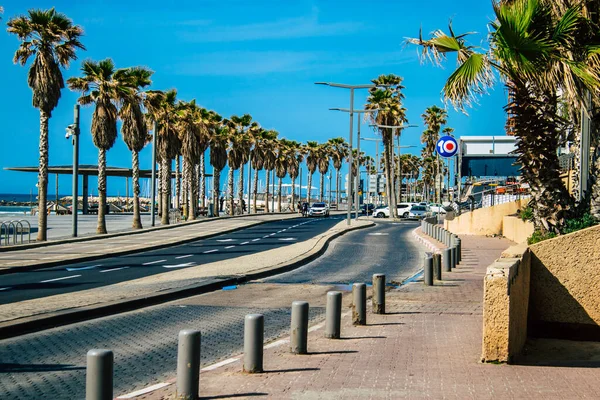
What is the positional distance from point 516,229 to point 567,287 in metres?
21.6

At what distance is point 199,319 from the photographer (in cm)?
1281

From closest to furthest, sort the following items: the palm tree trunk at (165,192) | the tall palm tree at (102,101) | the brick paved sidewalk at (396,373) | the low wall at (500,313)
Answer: the brick paved sidewalk at (396,373)
the low wall at (500,313)
the tall palm tree at (102,101)
the palm tree trunk at (165,192)

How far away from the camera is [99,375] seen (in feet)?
18.5

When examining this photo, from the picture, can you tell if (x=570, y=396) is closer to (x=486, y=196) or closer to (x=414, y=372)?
(x=414, y=372)

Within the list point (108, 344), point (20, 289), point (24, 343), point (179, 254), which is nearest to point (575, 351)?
point (108, 344)

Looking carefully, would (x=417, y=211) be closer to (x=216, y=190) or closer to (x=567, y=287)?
(x=216, y=190)

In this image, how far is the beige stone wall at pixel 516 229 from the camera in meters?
28.5

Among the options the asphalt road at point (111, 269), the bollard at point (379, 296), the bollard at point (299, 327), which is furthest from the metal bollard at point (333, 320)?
the asphalt road at point (111, 269)

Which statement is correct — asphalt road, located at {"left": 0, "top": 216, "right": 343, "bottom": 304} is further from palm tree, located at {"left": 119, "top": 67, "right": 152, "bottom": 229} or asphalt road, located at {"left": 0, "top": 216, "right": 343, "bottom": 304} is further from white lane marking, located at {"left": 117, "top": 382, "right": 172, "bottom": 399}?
palm tree, located at {"left": 119, "top": 67, "right": 152, "bottom": 229}

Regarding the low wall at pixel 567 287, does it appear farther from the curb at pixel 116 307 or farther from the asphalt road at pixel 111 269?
the asphalt road at pixel 111 269

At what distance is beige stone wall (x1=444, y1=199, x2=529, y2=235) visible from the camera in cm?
3794

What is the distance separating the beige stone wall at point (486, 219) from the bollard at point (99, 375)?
32.7 m

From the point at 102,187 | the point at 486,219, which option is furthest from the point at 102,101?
the point at 486,219

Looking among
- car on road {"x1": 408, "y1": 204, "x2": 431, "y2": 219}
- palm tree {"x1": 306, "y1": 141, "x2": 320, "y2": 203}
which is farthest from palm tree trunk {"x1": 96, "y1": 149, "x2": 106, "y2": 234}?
palm tree {"x1": 306, "y1": 141, "x2": 320, "y2": 203}
